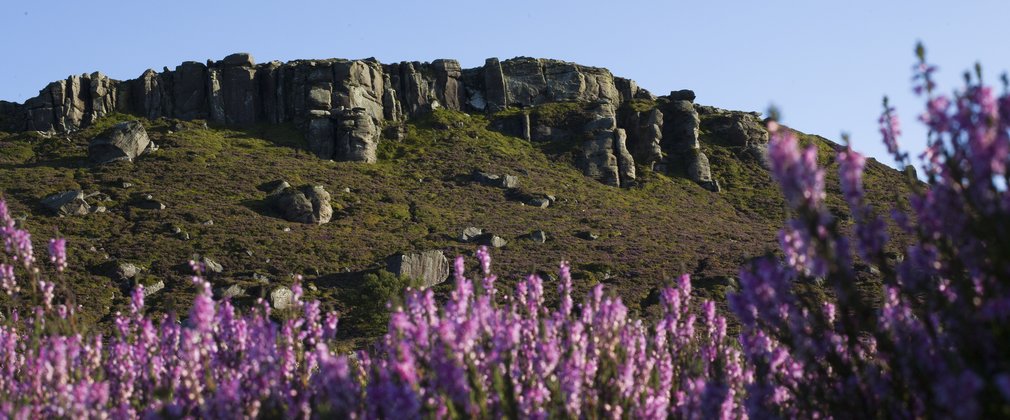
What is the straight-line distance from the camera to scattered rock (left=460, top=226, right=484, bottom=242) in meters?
64.1

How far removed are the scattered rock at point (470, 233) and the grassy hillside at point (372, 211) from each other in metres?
1.36

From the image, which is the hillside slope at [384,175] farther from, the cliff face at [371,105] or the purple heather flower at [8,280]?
the purple heather flower at [8,280]

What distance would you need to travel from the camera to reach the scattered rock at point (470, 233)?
2523 inches

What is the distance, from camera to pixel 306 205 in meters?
66.5

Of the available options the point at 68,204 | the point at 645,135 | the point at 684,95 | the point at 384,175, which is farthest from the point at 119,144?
the point at 684,95

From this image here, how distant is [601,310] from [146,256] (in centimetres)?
5336

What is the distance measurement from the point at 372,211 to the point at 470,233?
38.9 ft

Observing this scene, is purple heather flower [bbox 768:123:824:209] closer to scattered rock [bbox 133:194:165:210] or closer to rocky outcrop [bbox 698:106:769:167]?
scattered rock [bbox 133:194:165:210]

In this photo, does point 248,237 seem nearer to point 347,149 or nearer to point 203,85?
point 347,149

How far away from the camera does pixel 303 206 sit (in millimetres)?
66375

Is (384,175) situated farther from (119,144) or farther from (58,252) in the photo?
(58,252)

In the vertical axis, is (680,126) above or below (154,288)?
above

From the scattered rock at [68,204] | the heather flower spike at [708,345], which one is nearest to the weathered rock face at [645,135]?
the scattered rock at [68,204]

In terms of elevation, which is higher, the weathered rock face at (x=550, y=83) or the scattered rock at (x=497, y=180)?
the weathered rock face at (x=550, y=83)
